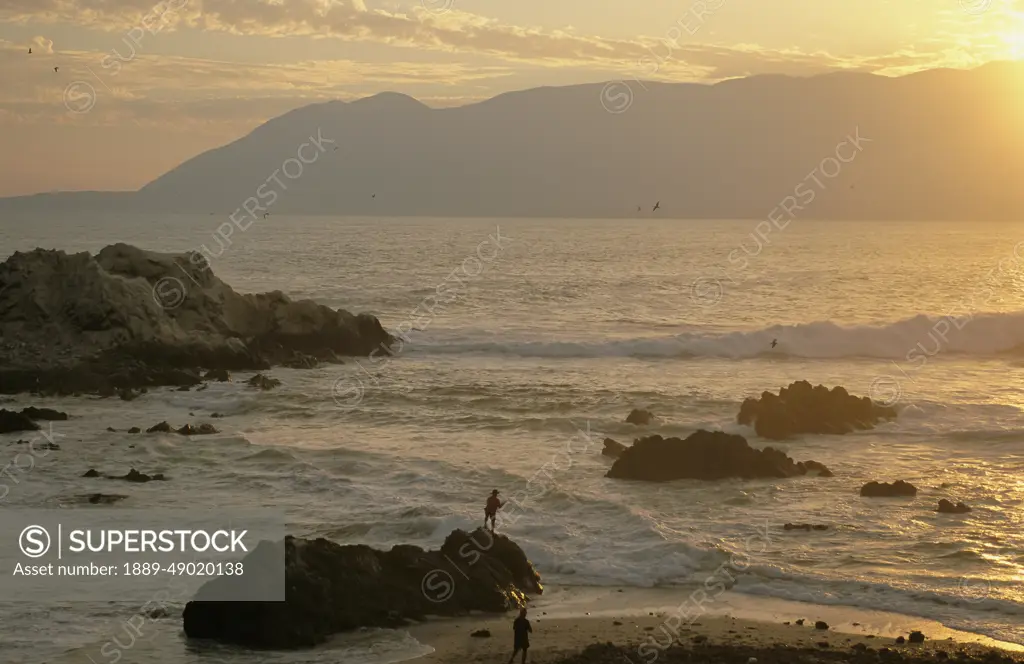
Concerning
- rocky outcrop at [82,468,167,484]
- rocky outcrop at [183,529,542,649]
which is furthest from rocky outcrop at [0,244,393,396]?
rocky outcrop at [183,529,542,649]

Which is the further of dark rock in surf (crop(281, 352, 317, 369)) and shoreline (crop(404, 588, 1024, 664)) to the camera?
dark rock in surf (crop(281, 352, 317, 369))

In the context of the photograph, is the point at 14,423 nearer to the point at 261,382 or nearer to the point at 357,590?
the point at 261,382

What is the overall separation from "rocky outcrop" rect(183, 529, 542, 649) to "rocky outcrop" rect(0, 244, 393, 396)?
2291 centimetres

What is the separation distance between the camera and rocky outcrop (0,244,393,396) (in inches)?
1515

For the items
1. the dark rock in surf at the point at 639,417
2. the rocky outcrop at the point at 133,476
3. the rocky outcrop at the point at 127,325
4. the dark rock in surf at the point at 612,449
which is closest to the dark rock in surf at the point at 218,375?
the rocky outcrop at the point at 127,325

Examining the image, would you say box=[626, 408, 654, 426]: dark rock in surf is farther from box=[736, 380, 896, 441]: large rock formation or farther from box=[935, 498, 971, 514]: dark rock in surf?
box=[935, 498, 971, 514]: dark rock in surf

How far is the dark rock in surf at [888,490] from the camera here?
995 inches

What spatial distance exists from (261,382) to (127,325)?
5.34m

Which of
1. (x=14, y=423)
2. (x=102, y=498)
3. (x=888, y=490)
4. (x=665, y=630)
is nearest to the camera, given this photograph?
(x=665, y=630)

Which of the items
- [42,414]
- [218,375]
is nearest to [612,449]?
[42,414]

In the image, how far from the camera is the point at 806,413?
33.8m

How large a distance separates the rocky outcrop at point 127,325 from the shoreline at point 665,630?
959 inches

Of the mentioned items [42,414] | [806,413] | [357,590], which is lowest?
[42,414]

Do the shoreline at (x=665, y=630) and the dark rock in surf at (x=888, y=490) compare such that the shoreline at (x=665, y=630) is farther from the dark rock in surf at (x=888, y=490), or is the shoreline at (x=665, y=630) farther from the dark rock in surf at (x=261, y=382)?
the dark rock in surf at (x=261, y=382)
